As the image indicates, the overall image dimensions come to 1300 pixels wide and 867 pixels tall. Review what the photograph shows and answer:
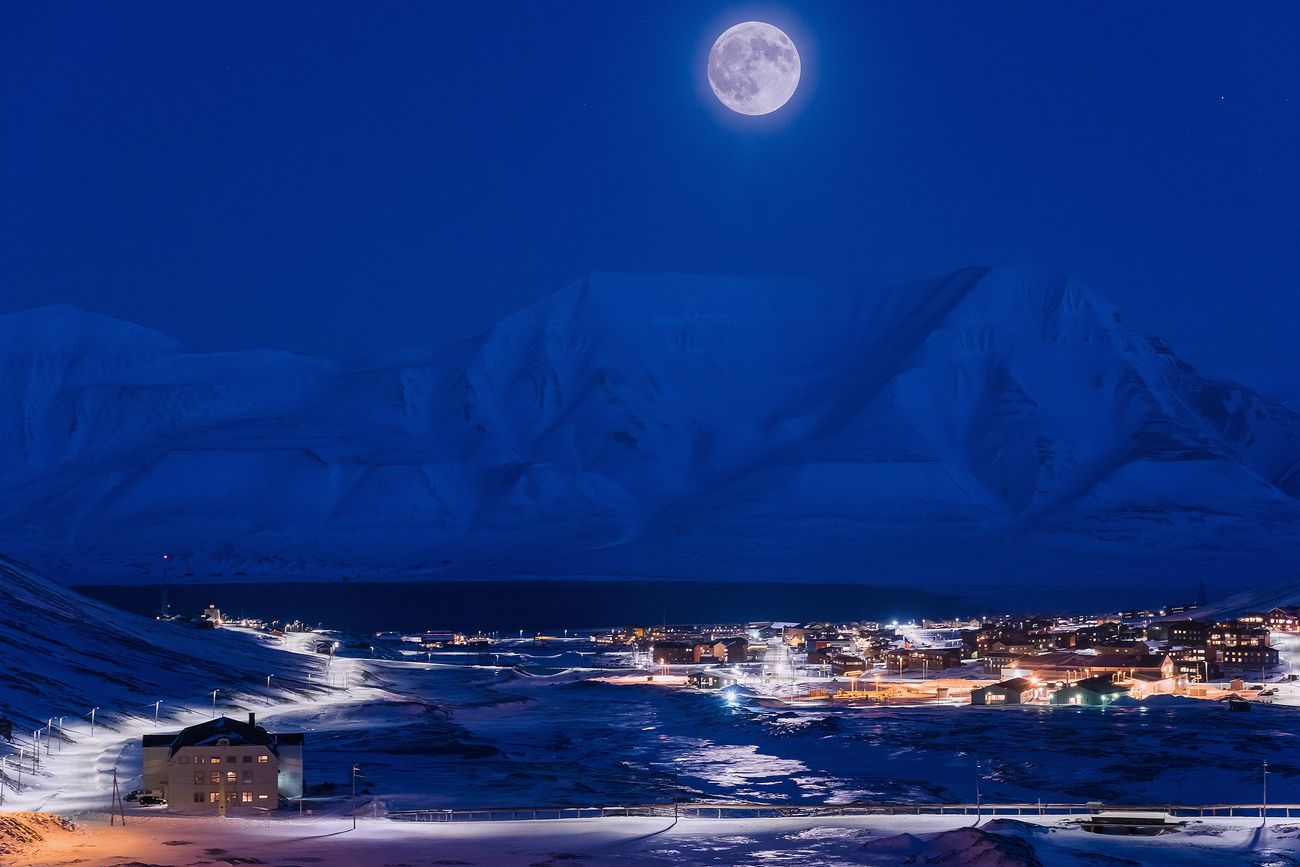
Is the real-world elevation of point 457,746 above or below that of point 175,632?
below

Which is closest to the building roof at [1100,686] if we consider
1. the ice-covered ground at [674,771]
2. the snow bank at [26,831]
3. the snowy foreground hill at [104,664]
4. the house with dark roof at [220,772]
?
the ice-covered ground at [674,771]

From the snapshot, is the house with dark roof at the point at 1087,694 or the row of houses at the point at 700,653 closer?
the house with dark roof at the point at 1087,694

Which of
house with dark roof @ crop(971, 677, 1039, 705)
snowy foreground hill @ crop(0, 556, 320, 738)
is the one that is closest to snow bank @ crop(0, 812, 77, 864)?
snowy foreground hill @ crop(0, 556, 320, 738)

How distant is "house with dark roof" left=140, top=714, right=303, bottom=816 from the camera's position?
58094 mm

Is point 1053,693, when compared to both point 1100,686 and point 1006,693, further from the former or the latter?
point 1100,686

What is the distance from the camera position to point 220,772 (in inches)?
2315

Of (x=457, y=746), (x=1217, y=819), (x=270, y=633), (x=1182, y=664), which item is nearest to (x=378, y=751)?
(x=457, y=746)

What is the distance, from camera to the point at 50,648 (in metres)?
102

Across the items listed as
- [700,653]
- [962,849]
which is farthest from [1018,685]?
[962,849]

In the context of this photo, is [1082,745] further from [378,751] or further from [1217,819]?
[378,751]

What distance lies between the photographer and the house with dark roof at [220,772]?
2287 inches

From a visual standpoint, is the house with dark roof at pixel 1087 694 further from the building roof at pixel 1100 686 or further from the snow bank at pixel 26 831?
the snow bank at pixel 26 831

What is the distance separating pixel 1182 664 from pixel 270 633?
83343 mm

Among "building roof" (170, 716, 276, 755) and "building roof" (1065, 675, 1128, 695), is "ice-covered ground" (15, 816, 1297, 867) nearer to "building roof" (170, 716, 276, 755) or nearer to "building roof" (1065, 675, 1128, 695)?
"building roof" (170, 716, 276, 755)
